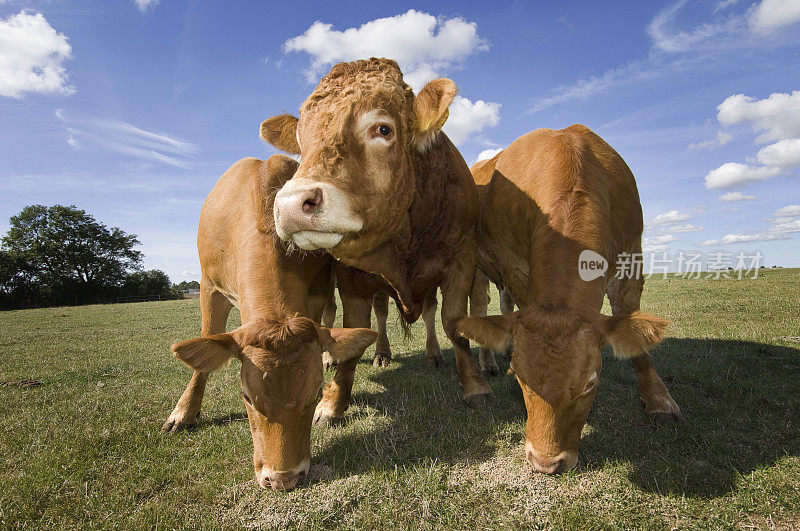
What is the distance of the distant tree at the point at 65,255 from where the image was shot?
51.6 metres

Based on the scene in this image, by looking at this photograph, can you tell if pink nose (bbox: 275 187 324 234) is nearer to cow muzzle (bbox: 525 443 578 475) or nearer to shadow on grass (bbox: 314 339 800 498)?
shadow on grass (bbox: 314 339 800 498)

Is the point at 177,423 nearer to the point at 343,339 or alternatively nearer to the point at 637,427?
the point at 343,339

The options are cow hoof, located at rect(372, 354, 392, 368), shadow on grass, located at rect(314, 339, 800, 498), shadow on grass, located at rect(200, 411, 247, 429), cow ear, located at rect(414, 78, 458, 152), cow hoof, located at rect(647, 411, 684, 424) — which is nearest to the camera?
shadow on grass, located at rect(314, 339, 800, 498)

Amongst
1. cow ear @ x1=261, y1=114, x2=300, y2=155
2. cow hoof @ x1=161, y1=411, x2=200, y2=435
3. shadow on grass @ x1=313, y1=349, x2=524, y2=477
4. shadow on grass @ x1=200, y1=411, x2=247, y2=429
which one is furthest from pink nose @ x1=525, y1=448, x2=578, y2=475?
cow ear @ x1=261, y1=114, x2=300, y2=155

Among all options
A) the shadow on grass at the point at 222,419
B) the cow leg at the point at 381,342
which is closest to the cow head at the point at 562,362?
the shadow on grass at the point at 222,419

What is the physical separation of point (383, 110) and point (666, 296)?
48.7 feet

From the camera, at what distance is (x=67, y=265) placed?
56500 mm

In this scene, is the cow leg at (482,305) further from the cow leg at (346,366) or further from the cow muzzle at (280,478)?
the cow muzzle at (280,478)

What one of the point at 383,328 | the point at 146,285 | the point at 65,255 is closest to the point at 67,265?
the point at 65,255

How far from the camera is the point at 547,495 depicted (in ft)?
9.53

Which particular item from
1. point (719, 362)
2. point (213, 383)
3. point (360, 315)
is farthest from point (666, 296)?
point (213, 383)

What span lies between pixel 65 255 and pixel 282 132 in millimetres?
68773

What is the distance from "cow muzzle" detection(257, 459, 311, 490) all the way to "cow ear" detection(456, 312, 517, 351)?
5.56 feet

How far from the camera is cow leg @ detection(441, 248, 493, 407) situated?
4773 mm
